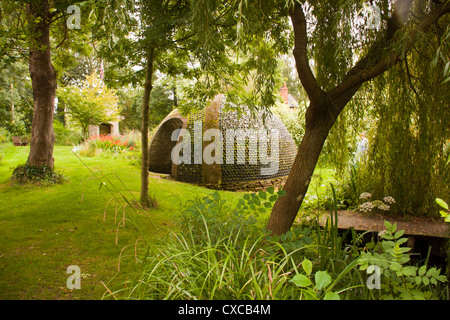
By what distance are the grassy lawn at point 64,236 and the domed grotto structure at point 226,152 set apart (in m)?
1.13

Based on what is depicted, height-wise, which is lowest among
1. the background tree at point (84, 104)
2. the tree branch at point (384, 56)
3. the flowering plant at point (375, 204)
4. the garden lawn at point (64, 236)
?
the garden lawn at point (64, 236)

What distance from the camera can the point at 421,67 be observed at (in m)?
3.33

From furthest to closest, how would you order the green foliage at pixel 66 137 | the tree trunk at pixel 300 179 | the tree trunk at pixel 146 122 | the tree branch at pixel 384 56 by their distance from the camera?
the green foliage at pixel 66 137 < the tree trunk at pixel 146 122 < the tree trunk at pixel 300 179 < the tree branch at pixel 384 56

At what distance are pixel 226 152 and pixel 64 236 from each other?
462 centimetres

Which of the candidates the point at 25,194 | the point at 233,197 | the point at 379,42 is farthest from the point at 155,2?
the point at 25,194

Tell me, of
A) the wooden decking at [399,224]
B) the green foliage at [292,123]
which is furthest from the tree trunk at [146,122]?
the green foliage at [292,123]

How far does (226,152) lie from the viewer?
25.5 ft

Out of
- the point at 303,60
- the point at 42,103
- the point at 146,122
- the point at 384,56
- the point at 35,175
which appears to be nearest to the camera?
the point at 384,56

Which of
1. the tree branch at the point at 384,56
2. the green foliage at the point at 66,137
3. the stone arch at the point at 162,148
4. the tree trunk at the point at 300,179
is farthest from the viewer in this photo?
the green foliage at the point at 66,137

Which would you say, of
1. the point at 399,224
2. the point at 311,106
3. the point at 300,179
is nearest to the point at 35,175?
the point at 300,179

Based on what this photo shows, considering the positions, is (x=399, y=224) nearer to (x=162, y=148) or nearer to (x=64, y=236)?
(x=64, y=236)

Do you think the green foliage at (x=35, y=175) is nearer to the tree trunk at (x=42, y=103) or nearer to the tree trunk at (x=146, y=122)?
the tree trunk at (x=42, y=103)

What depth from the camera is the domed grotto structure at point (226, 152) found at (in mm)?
7762
